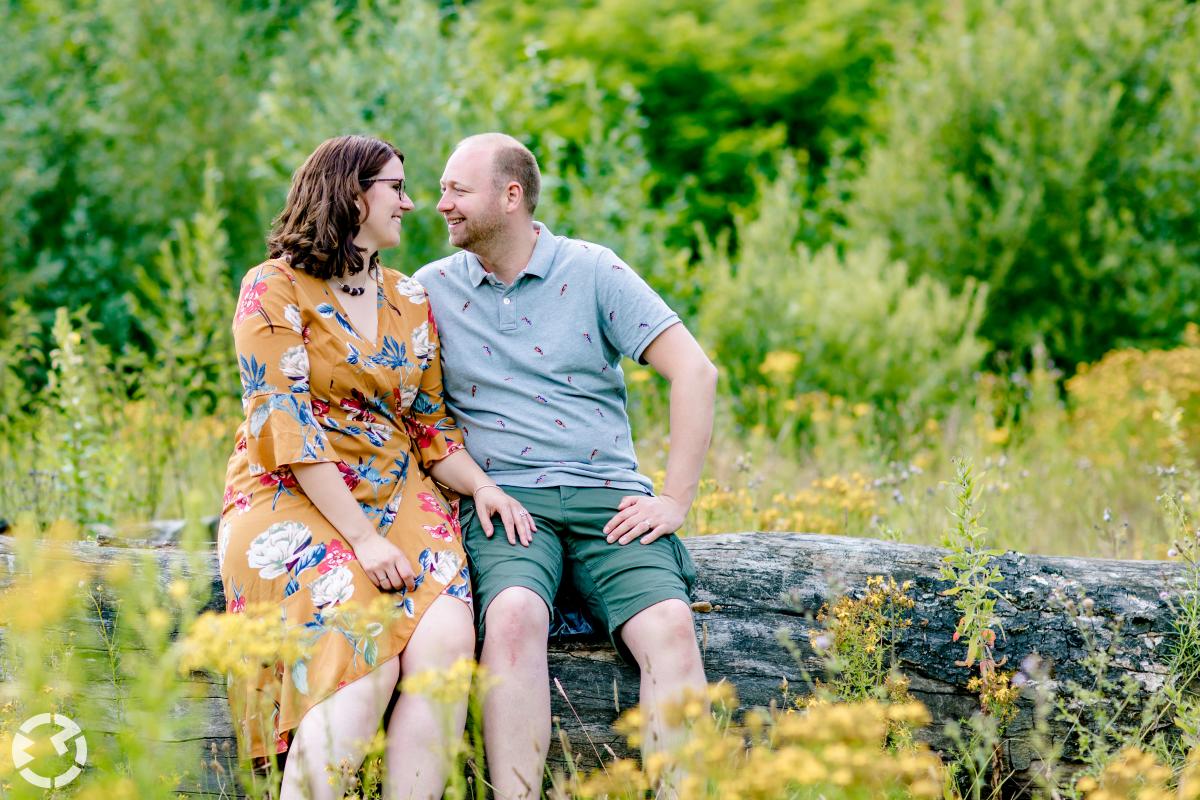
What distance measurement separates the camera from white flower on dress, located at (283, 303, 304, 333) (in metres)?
A: 2.71

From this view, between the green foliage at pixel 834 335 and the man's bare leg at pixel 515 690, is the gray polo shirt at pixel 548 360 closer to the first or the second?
the man's bare leg at pixel 515 690

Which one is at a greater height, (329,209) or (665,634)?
(329,209)

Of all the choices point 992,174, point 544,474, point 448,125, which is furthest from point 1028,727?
point 992,174

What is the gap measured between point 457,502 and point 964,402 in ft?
15.6

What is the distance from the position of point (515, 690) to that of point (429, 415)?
34.5 inches

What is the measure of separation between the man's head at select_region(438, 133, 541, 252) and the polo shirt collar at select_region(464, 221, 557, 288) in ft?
0.23

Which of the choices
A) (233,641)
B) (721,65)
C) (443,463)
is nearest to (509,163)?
Result: (443,463)

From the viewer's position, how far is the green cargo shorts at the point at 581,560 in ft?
8.85

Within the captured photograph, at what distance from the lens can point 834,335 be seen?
24.4ft

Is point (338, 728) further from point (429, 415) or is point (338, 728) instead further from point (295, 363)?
point (429, 415)

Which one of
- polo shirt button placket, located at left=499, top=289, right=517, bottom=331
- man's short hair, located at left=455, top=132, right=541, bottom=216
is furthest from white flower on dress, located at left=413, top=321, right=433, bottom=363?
man's short hair, located at left=455, top=132, right=541, bottom=216

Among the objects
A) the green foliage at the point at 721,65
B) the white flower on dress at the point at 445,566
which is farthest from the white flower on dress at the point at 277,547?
the green foliage at the point at 721,65

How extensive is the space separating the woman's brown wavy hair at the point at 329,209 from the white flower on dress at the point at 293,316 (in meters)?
0.15

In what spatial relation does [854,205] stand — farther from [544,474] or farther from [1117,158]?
[544,474]
